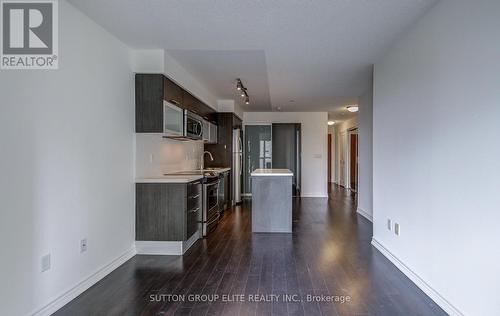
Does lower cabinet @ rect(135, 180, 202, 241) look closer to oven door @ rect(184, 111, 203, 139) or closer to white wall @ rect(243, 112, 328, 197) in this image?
oven door @ rect(184, 111, 203, 139)

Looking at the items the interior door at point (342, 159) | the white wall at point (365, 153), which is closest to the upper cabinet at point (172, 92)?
the white wall at point (365, 153)

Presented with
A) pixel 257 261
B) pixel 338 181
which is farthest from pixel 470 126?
pixel 338 181

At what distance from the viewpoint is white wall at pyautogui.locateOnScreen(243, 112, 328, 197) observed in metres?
8.51

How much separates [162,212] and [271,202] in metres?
1.79

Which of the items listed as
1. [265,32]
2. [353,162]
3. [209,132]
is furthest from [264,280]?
[353,162]

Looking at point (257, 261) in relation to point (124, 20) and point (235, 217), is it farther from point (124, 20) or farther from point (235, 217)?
point (124, 20)

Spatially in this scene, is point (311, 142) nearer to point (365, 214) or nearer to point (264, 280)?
point (365, 214)

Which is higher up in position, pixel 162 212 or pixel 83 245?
pixel 162 212

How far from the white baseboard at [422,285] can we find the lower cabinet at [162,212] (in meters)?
2.38

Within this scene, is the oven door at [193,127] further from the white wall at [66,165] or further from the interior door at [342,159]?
the interior door at [342,159]

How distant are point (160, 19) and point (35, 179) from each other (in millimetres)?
1721

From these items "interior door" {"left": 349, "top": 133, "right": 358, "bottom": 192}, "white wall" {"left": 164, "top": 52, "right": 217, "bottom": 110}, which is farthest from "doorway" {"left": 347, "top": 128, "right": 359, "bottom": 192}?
"white wall" {"left": 164, "top": 52, "right": 217, "bottom": 110}

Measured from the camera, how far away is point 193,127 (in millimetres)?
4480

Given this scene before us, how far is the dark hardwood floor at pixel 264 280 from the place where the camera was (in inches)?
90.7
